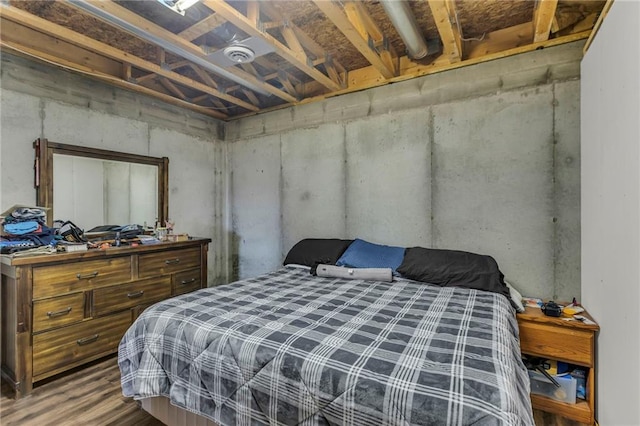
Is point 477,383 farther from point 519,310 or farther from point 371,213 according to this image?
point 371,213

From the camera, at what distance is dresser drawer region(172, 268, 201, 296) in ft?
10.1

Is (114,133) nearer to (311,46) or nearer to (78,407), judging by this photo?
(311,46)

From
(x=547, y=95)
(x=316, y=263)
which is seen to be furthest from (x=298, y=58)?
(x=547, y=95)

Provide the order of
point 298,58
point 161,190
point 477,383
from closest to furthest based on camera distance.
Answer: point 477,383 → point 298,58 → point 161,190

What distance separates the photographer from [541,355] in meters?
1.98

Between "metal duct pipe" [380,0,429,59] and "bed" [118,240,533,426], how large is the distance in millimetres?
1940

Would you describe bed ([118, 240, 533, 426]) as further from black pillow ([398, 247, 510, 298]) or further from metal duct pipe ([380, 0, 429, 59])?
metal duct pipe ([380, 0, 429, 59])

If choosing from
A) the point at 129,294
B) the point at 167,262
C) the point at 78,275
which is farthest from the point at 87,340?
the point at 167,262

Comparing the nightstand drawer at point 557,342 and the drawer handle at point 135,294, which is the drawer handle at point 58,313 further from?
the nightstand drawer at point 557,342

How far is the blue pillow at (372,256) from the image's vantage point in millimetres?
2645

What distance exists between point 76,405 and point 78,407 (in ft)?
0.13

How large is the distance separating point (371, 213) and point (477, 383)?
229cm

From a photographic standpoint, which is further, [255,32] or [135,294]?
[135,294]

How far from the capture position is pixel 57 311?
2.24 metres
